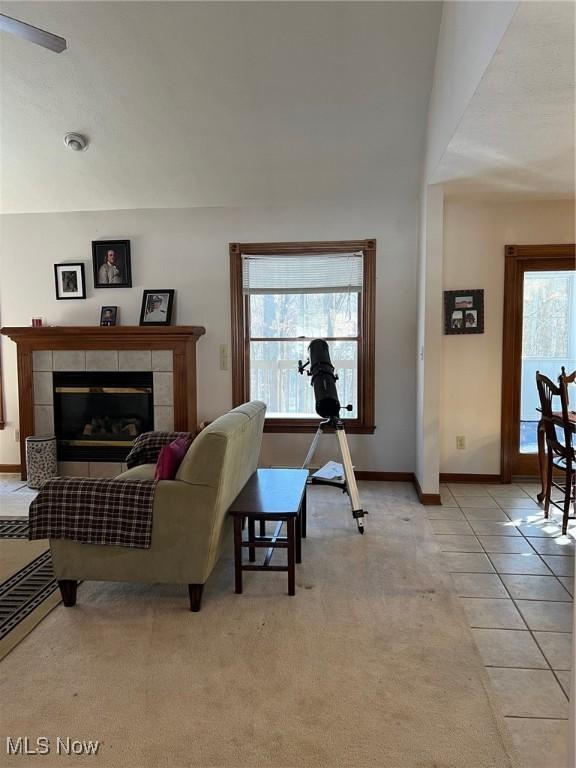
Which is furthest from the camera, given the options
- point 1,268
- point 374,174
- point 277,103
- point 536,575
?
point 1,268

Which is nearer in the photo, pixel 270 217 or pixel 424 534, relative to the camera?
pixel 424 534

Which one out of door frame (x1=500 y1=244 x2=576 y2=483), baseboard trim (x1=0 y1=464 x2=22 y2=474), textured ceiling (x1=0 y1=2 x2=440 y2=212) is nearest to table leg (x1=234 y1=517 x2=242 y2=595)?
door frame (x1=500 y1=244 x2=576 y2=483)

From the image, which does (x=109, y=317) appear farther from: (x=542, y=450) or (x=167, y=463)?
(x=542, y=450)

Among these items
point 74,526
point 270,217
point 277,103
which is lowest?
point 74,526

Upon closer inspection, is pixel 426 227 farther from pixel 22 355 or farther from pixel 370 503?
pixel 22 355

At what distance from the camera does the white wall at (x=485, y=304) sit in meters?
4.41

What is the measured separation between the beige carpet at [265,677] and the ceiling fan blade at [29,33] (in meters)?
2.69

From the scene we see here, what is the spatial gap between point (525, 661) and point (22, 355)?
4.54m

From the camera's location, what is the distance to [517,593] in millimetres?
2617

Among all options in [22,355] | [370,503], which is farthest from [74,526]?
[22,355]

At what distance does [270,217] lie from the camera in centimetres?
470

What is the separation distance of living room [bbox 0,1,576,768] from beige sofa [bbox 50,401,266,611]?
184mm

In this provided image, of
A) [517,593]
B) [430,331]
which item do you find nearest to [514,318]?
[430,331]

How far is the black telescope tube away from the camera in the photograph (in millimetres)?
3676
